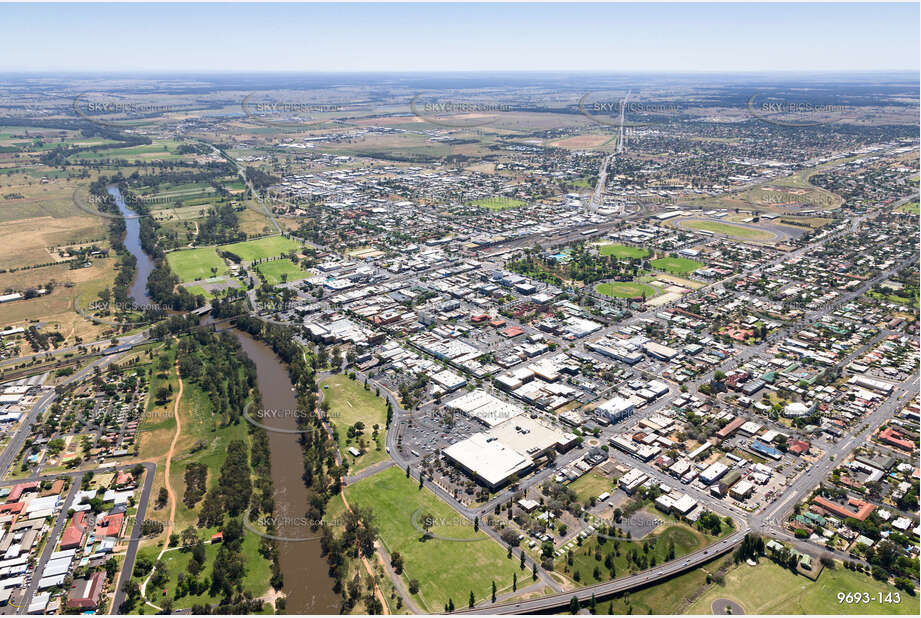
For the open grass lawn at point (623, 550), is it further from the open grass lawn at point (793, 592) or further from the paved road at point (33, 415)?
the paved road at point (33, 415)

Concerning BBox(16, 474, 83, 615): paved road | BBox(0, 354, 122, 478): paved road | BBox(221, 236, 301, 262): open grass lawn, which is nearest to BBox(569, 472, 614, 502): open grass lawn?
BBox(16, 474, 83, 615): paved road

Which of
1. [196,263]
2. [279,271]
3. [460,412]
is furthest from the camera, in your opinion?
[196,263]

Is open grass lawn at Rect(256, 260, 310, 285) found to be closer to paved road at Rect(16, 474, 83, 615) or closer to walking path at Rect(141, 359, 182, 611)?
walking path at Rect(141, 359, 182, 611)

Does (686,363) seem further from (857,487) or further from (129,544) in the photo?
(129,544)

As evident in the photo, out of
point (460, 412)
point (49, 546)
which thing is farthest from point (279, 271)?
point (49, 546)

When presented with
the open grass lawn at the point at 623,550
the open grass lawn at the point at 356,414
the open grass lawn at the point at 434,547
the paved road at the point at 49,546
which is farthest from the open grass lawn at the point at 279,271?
the open grass lawn at the point at 623,550

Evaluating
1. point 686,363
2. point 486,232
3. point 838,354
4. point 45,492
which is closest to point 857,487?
point 686,363

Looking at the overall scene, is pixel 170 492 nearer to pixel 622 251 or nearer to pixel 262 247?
pixel 262 247
